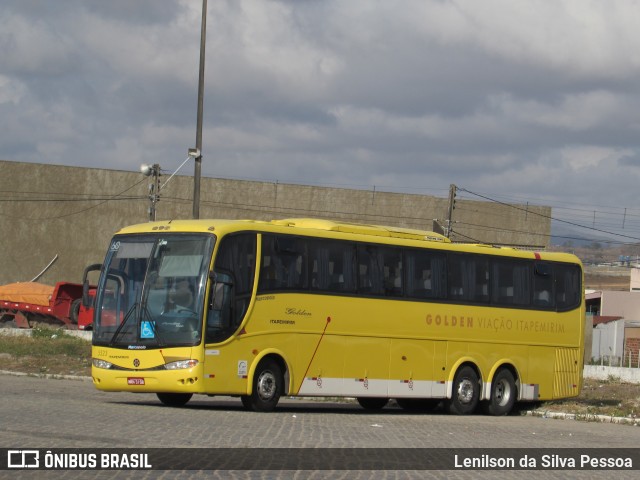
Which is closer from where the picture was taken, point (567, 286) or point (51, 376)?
point (567, 286)

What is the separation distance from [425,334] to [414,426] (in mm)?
5201

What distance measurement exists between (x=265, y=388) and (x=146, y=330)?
251 cm

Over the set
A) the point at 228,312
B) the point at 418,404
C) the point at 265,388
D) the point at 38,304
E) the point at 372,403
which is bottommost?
the point at 418,404

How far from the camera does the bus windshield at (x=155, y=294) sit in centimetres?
2042

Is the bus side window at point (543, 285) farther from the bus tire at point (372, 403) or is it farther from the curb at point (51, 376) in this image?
the curb at point (51, 376)

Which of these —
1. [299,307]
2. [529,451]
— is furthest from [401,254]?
[529,451]

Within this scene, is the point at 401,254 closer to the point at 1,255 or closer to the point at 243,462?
the point at 243,462

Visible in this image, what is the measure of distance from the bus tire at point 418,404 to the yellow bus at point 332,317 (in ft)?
0.19

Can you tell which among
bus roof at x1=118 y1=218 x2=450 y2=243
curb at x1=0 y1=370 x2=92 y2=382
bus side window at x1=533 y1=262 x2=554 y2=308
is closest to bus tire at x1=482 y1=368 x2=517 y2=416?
bus side window at x1=533 y1=262 x2=554 y2=308

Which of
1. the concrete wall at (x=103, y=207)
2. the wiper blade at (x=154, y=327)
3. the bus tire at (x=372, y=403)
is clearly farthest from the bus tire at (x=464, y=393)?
the concrete wall at (x=103, y=207)

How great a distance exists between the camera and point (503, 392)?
2661 cm

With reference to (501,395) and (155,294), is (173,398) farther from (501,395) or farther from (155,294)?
(501,395)

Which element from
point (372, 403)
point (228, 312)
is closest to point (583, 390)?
point (372, 403)

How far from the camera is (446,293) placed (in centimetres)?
2517
